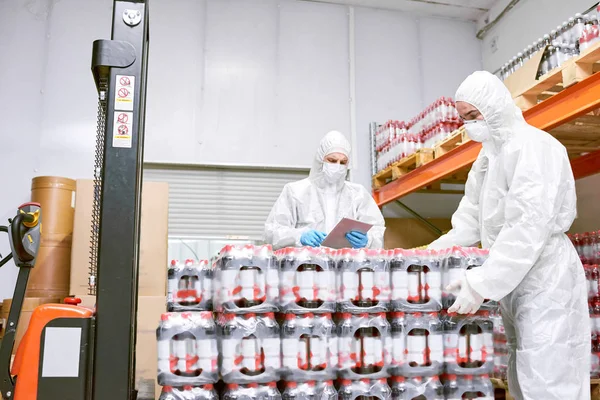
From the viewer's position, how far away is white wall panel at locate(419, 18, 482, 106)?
941 cm

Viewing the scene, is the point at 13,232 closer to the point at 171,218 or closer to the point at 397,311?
the point at 397,311

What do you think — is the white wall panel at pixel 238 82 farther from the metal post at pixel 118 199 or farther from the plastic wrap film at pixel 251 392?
the plastic wrap film at pixel 251 392

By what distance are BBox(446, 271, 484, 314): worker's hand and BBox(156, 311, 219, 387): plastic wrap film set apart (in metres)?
1.23

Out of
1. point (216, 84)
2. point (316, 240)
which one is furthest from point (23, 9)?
point (316, 240)

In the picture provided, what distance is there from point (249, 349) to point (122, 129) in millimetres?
1249

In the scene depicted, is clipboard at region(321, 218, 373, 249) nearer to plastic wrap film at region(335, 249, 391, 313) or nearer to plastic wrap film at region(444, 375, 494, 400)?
plastic wrap film at region(335, 249, 391, 313)

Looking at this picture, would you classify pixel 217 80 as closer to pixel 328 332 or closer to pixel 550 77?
pixel 550 77

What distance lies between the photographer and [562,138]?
6207mm

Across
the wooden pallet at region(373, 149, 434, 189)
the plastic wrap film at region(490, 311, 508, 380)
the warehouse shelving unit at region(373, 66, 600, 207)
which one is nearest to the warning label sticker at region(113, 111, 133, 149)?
the plastic wrap film at region(490, 311, 508, 380)

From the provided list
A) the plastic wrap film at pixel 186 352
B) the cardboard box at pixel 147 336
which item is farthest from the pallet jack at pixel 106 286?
the cardboard box at pixel 147 336

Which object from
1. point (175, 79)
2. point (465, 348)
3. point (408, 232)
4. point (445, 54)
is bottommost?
point (465, 348)

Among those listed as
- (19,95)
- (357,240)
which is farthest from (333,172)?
(19,95)

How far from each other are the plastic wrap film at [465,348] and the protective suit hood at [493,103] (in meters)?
1.32

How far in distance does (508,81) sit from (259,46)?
14.4 feet
